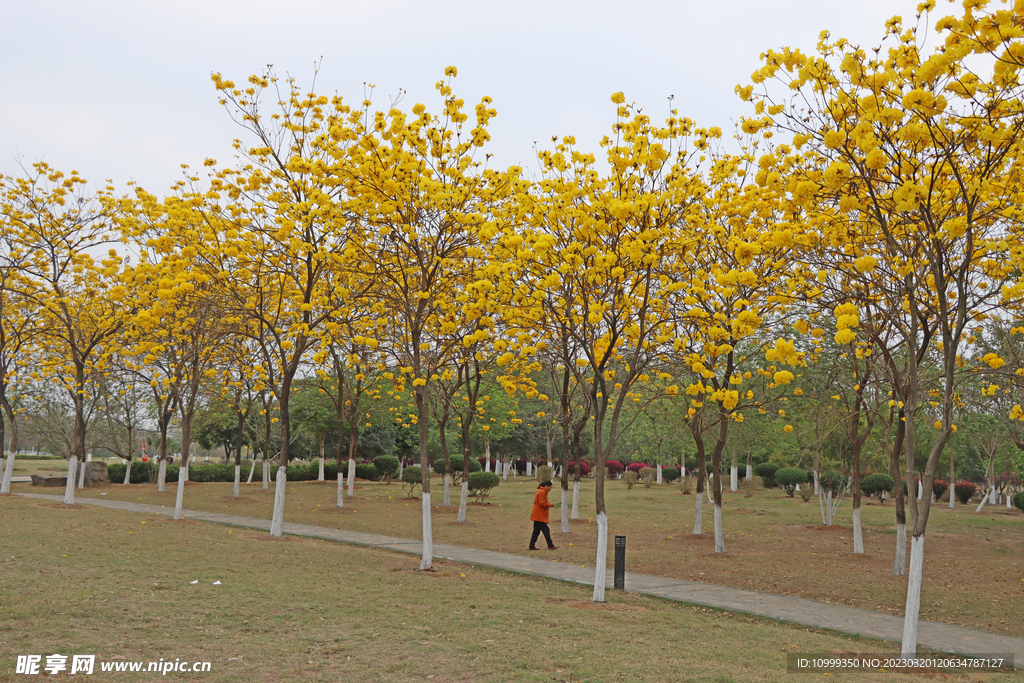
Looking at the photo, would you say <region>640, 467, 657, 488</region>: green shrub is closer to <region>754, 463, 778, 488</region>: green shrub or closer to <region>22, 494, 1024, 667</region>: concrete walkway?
<region>754, 463, 778, 488</region>: green shrub

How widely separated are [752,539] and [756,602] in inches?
288

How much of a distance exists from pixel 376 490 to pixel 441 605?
21.8 meters

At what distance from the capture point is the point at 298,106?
1373cm

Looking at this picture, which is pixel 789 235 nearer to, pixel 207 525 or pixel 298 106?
pixel 298 106

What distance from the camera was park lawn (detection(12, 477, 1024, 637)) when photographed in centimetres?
1043

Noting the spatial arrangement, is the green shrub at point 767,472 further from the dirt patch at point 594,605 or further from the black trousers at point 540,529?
the dirt patch at point 594,605

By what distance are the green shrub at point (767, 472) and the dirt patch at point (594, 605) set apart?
99.4 ft

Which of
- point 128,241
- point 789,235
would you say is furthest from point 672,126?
point 128,241

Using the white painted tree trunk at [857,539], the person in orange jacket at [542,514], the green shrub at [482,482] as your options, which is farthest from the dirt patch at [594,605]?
the green shrub at [482,482]

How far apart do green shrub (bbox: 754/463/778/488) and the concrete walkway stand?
26.8 m

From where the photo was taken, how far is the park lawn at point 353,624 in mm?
5738

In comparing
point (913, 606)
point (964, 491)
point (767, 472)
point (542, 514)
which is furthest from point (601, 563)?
point (767, 472)

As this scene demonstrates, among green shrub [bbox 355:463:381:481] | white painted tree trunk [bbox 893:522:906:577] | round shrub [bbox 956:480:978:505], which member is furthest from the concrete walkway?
round shrub [bbox 956:480:978:505]

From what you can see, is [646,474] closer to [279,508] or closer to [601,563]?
[279,508]
